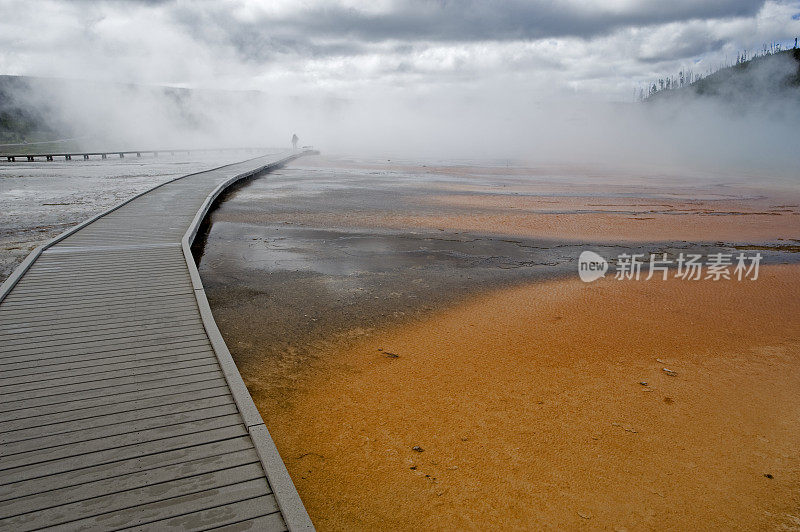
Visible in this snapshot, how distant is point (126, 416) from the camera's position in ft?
10.1

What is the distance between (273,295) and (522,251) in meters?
4.49

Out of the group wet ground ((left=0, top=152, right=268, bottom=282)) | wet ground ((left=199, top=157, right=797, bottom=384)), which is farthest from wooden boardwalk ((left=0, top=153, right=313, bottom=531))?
wet ground ((left=0, top=152, right=268, bottom=282))

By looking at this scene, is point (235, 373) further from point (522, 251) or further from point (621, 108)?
point (621, 108)

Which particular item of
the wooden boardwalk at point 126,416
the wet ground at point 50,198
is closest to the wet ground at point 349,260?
the wooden boardwalk at point 126,416

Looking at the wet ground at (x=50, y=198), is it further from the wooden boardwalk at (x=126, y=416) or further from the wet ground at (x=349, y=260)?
the wooden boardwalk at (x=126, y=416)

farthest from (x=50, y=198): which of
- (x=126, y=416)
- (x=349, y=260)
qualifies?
(x=126, y=416)

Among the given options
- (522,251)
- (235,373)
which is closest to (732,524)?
(235,373)

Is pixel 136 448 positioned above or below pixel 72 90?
below

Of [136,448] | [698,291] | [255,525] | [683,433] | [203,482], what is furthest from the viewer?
[698,291]

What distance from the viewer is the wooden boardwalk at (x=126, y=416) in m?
2.37

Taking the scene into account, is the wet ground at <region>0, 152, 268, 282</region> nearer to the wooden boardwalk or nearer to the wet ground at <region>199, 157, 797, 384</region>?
the wet ground at <region>199, 157, 797, 384</region>

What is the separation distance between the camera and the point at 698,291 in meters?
7.02

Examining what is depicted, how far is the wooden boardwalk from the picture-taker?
2.37m

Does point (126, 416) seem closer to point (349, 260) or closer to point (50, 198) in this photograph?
point (349, 260)
